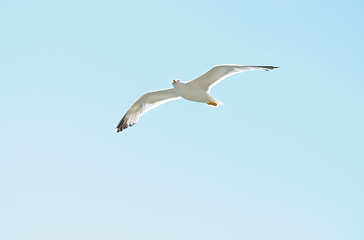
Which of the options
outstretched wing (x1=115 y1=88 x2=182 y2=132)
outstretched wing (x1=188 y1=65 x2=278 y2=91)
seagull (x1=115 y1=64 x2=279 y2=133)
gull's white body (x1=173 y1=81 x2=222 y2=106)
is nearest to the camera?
outstretched wing (x1=188 y1=65 x2=278 y2=91)

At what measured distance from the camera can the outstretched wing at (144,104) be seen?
44.8 ft

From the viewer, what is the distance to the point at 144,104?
556 inches

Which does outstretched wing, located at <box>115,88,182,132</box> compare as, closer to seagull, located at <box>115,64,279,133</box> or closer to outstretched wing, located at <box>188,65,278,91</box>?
seagull, located at <box>115,64,279,133</box>

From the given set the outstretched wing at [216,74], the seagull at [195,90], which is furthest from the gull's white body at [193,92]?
the outstretched wing at [216,74]

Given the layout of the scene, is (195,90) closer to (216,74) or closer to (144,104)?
(216,74)

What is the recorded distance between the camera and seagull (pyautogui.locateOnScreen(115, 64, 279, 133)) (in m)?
11.7

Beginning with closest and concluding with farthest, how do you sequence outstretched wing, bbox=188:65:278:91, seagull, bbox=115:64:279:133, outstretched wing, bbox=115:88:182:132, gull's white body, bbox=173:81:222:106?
outstretched wing, bbox=188:65:278:91 → seagull, bbox=115:64:279:133 → gull's white body, bbox=173:81:222:106 → outstretched wing, bbox=115:88:182:132

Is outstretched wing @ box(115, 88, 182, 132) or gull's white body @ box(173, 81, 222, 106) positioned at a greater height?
outstretched wing @ box(115, 88, 182, 132)

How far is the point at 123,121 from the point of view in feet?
48.0

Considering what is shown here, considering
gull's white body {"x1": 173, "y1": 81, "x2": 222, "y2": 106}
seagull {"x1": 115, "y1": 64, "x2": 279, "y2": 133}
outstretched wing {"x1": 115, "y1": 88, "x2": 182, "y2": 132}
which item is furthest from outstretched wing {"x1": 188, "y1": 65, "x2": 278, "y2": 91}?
outstretched wing {"x1": 115, "y1": 88, "x2": 182, "y2": 132}

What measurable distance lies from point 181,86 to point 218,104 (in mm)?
1123

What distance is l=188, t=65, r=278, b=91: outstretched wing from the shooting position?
11531 millimetres

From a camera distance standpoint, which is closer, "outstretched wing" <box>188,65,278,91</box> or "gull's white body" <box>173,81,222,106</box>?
"outstretched wing" <box>188,65,278,91</box>

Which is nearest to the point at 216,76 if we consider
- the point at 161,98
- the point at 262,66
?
the point at 262,66
